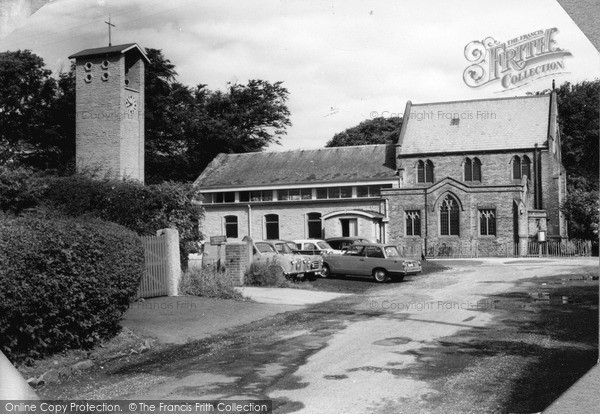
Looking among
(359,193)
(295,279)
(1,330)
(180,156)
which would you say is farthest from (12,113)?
(295,279)

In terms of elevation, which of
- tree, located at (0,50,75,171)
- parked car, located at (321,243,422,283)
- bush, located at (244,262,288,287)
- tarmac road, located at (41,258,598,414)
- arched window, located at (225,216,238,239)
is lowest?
tarmac road, located at (41,258,598,414)

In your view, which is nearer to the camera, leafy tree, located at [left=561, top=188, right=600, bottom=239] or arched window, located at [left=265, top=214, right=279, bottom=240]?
leafy tree, located at [left=561, top=188, right=600, bottom=239]

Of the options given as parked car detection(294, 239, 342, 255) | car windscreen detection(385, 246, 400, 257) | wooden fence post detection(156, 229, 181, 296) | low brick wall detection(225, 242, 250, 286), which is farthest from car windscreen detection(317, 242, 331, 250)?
wooden fence post detection(156, 229, 181, 296)

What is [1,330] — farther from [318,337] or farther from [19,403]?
[318,337]

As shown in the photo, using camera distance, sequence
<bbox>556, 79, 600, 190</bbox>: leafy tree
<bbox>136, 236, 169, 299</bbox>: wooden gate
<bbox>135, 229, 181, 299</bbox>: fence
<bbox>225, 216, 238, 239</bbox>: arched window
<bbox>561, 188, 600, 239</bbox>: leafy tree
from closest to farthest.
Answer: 1. <bbox>556, 79, 600, 190</bbox>: leafy tree
2. <bbox>561, 188, 600, 239</bbox>: leafy tree
3. <bbox>225, 216, 238, 239</bbox>: arched window
4. <bbox>135, 229, 181, 299</bbox>: fence
5. <bbox>136, 236, 169, 299</bbox>: wooden gate

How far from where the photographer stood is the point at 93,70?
15.9 feet

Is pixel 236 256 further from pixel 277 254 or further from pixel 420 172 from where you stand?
pixel 420 172

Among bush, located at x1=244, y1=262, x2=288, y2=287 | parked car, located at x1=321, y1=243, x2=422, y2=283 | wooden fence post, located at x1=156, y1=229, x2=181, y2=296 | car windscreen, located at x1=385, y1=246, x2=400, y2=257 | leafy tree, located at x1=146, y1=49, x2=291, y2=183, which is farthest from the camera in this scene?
wooden fence post, located at x1=156, y1=229, x2=181, y2=296

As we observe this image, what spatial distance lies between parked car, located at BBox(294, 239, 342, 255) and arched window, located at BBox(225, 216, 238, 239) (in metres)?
0.57

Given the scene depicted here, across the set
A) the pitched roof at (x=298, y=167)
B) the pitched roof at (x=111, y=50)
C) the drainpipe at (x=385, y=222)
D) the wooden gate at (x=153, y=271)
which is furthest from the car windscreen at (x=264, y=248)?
the wooden gate at (x=153, y=271)

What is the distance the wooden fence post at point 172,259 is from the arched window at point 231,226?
3.66 metres

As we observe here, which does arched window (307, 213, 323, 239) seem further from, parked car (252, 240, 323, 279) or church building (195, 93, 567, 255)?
parked car (252, 240, 323, 279)

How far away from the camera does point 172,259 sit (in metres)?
9.80

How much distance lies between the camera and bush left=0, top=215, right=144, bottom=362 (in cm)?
597
